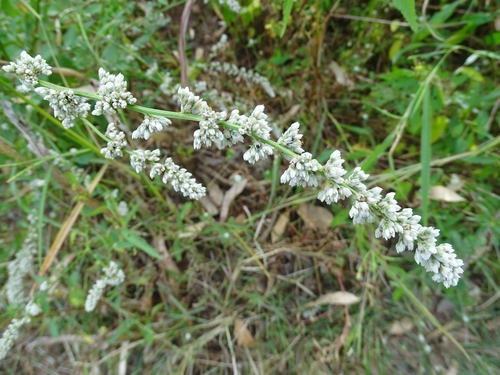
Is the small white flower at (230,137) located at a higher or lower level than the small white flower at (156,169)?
higher

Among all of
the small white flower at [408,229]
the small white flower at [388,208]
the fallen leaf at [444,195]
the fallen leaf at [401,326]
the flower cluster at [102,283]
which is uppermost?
the small white flower at [388,208]

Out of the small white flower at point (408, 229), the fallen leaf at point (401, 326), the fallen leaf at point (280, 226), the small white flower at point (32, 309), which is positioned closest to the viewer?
the small white flower at point (408, 229)

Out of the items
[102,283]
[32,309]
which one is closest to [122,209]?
[102,283]

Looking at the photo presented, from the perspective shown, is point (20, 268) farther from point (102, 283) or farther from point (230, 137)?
point (230, 137)

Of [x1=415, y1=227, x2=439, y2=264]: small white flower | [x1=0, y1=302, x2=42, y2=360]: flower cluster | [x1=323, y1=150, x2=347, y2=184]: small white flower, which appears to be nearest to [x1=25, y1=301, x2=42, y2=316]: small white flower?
[x1=0, y1=302, x2=42, y2=360]: flower cluster

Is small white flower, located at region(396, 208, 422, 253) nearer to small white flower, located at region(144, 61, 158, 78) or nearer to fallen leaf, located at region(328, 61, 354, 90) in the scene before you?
small white flower, located at region(144, 61, 158, 78)

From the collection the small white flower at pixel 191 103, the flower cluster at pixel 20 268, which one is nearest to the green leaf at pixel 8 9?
the flower cluster at pixel 20 268

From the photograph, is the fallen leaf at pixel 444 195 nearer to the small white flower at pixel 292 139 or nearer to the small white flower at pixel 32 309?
the small white flower at pixel 292 139

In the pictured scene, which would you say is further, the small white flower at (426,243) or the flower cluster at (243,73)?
the flower cluster at (243,73)
